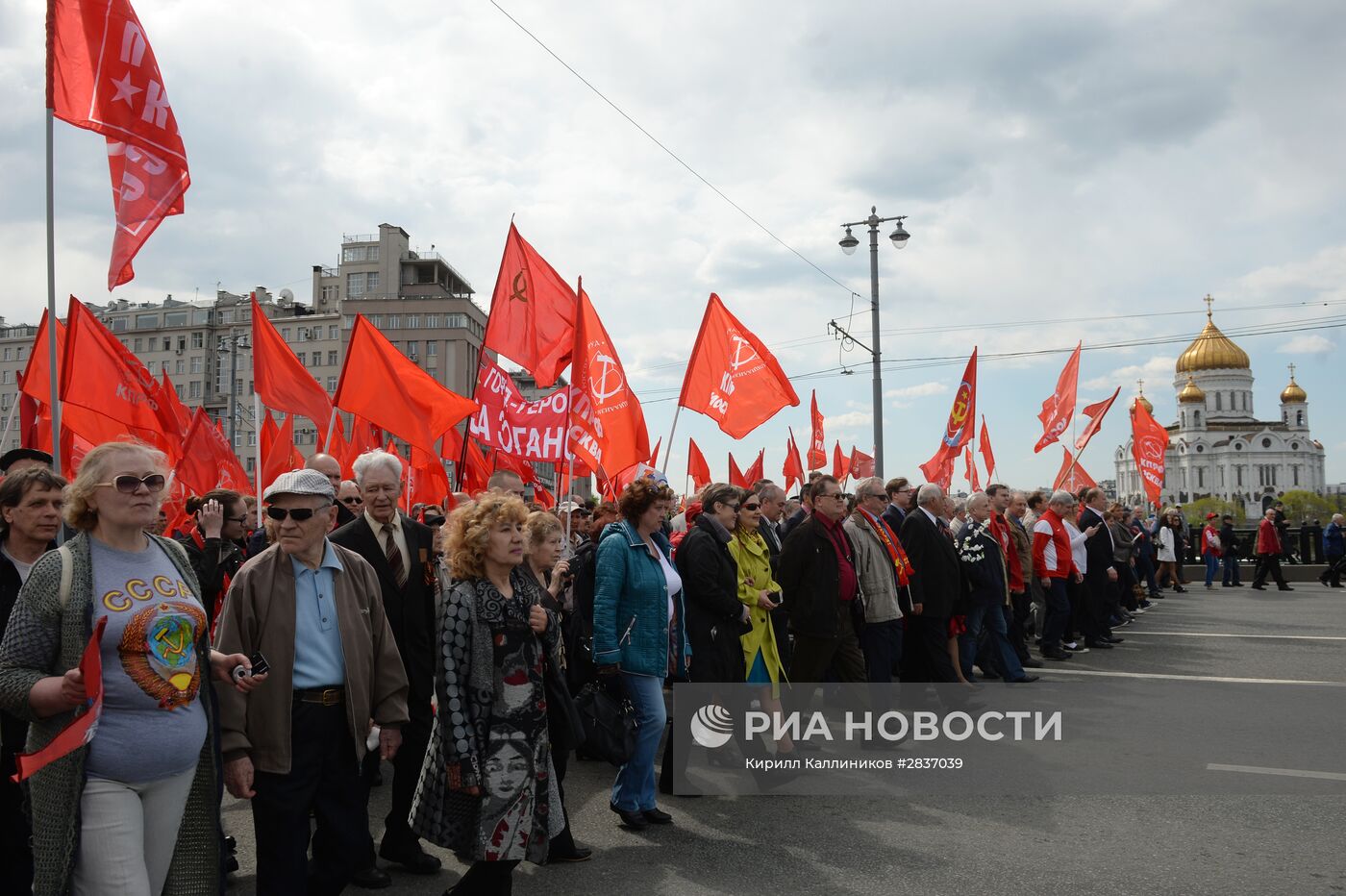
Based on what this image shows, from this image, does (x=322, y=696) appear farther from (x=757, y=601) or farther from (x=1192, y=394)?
(x=1192, y=394)

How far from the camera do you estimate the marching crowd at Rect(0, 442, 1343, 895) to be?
10.2 feet

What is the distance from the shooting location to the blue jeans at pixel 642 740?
18.6 ft

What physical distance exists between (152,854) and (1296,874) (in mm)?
4867

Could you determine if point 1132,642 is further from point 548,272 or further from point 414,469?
point 414,469

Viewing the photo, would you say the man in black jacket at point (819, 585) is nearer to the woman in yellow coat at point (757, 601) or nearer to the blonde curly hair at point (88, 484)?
the woman in yellow coat at point (757, 601)

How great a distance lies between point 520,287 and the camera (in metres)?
11.0

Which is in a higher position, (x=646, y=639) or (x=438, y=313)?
(x=438, y=313)

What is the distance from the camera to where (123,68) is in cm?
640

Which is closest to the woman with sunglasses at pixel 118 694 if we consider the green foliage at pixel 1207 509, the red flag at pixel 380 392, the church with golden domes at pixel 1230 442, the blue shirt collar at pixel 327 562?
the blue shirt collar at pixel 327 562

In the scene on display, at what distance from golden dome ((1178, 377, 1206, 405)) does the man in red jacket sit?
425 ft

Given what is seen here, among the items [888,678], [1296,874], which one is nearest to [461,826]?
[1296,874]

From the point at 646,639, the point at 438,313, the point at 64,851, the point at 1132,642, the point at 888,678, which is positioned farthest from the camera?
the point at 438,313

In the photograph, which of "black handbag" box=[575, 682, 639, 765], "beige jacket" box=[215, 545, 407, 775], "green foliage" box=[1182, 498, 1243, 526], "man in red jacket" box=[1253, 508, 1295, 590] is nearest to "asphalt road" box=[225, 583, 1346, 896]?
"black handbag" box=[575, 682, 639, 765]

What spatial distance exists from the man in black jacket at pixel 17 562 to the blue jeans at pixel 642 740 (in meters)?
2.88
